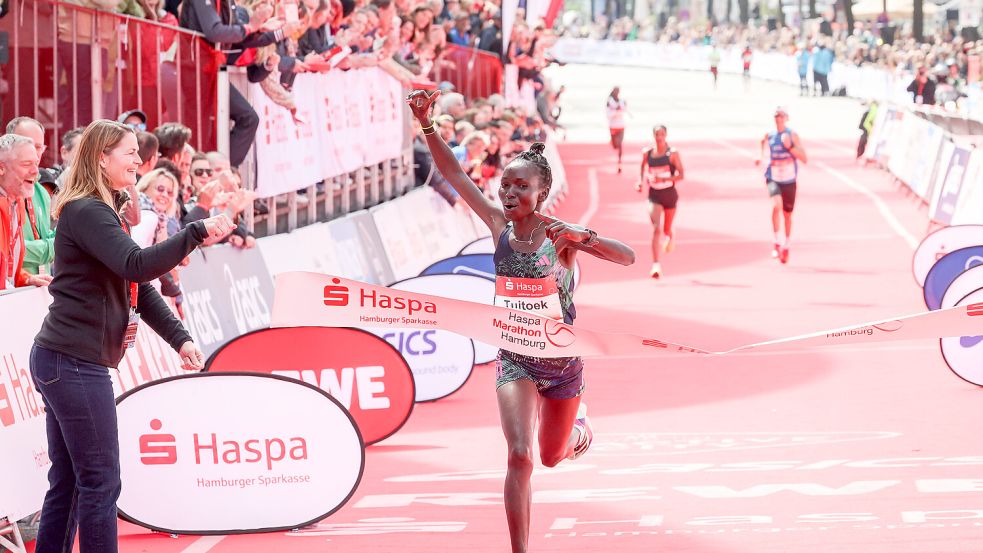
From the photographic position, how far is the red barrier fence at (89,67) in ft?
38.2

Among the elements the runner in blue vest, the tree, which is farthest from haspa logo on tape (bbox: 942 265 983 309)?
the tree

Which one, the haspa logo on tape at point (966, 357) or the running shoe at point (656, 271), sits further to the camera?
the running shoe at point (656, 271)

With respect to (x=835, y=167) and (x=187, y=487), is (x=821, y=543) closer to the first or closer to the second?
(x=187, y=487)

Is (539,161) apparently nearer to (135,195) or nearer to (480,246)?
(135,195)

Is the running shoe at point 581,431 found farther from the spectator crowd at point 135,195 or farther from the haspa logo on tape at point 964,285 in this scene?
the haspa logo on tape at point 964,285

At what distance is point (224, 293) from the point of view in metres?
12.8

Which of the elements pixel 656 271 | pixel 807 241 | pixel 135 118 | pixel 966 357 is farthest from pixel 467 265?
pixel 807 241

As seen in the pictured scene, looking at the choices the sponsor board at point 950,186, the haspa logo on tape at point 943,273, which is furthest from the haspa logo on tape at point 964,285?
the sponsor board at point 950,186

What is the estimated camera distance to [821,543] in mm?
8258

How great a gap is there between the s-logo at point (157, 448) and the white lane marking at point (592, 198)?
71.5 ft

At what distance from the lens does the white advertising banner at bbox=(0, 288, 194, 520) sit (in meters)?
8.14

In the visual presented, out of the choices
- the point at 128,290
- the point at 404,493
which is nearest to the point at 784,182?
the point at 404,493

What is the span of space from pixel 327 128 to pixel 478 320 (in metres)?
10.3

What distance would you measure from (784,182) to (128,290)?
1767 cm
